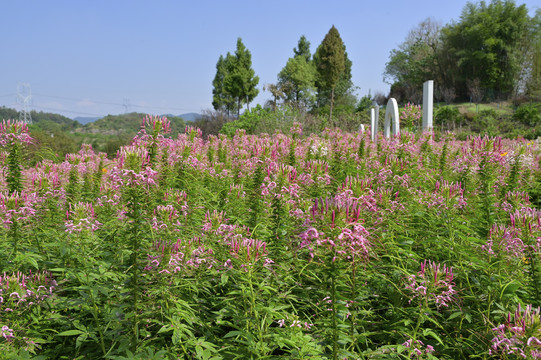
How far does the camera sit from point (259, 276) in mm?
1962

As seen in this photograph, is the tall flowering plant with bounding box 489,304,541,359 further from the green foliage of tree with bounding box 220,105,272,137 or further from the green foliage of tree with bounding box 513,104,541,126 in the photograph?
the green foliage of tree with bounding box 513,104,541,126

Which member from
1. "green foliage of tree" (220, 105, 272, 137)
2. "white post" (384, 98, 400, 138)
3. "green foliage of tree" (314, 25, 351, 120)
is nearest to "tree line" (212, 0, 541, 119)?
"green foliage of tree" (314, 25, 351, 120)

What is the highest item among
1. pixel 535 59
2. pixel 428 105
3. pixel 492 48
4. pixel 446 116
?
pixel 492 48

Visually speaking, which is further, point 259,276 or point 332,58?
point 332,58

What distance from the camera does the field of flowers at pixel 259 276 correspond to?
5.59ft

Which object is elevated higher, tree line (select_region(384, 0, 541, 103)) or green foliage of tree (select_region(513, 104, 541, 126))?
tree line (select_region(384, 0, 541, 103))

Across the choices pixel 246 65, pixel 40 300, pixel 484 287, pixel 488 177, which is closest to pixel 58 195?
pixel 40 300

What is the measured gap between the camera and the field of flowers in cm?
171

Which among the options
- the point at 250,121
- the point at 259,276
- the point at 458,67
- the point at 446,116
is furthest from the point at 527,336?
the point at 458,67

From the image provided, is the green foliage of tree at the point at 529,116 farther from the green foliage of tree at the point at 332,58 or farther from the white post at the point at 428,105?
the green foliage of tree at the point at 332,58

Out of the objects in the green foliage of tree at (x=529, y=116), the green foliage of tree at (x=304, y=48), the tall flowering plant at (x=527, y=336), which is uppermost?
the green foliage of tree at (x=304, y=48)

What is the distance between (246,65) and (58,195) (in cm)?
3620

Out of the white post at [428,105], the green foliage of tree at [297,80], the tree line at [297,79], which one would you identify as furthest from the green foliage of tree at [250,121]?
the green foliage of tree at [297,80]

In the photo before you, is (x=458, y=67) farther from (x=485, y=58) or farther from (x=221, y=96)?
(x=221, y=96)
